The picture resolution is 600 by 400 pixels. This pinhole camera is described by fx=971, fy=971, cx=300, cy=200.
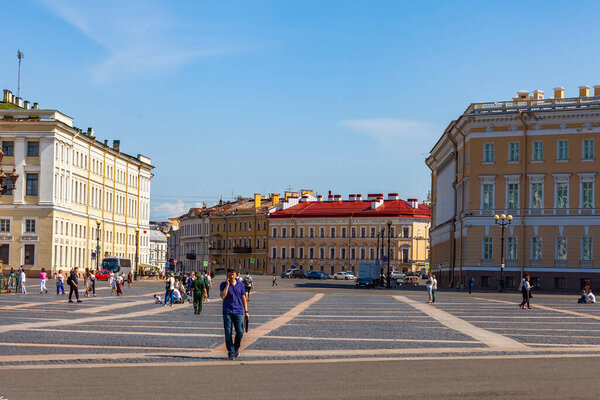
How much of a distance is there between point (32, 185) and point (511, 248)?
1812 inches

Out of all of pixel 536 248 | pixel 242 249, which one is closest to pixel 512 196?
pixel 536 248

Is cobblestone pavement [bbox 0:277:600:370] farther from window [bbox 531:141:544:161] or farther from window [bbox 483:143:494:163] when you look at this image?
window [bbox 483:143:494:163]

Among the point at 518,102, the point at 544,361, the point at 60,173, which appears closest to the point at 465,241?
the point at 518,102

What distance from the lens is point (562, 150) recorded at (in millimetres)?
73188

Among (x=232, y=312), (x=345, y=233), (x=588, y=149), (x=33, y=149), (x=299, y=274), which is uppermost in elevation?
(x=33, y=149)

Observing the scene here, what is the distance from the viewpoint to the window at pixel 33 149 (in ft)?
304

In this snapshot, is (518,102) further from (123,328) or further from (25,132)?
(123,328)

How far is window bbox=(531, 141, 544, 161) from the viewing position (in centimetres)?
7381

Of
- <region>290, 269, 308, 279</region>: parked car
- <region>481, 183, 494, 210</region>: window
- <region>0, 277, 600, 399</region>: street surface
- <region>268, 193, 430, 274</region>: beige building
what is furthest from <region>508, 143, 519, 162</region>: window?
<region>268, 193, 430, 274</region>: beige building

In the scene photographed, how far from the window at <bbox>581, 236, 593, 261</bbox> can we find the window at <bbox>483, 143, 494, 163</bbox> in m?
9.26

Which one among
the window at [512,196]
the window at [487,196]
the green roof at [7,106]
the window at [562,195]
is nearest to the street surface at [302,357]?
the window at [562,195]

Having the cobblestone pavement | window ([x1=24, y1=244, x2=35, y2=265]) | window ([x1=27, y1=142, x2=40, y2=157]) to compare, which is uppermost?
window ([x1=27, y1=142, x2=40, y2=157])

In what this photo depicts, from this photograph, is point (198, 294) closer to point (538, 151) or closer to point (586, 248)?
point (586, 248)

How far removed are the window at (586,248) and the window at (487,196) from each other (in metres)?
7.43
